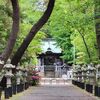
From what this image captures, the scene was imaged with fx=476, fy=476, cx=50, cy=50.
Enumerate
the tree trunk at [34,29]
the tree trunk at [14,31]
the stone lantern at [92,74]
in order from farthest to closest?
the stone lantern at [92,74], the tree trunk at [34,29], the tree trunk at [14,31]

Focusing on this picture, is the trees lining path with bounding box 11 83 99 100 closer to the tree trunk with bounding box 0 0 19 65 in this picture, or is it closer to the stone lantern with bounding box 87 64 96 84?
the stone lantern with bounding box 87 64 96 84

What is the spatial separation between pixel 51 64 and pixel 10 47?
2335 inches

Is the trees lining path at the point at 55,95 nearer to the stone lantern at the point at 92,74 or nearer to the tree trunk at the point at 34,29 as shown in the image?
the stone lantern at the point at 92,74

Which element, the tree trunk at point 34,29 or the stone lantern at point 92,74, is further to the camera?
the stone lantern at point 92,74

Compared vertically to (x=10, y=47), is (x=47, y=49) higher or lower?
higher

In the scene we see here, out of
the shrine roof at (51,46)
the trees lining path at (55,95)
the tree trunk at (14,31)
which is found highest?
the shrine roof at (51,46)

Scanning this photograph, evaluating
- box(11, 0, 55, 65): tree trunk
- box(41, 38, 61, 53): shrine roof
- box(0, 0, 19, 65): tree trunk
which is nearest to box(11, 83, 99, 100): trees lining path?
box(11, 0, 55, 65): tree trunk

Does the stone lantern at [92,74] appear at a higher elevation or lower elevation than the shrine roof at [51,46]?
lower

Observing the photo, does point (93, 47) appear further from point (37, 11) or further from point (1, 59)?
point (1, 59)

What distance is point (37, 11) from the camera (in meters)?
40.4

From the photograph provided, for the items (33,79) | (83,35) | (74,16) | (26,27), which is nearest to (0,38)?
(26,27)

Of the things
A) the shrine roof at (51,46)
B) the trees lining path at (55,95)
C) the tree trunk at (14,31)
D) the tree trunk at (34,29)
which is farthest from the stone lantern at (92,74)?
the shrine roof at (51,46)

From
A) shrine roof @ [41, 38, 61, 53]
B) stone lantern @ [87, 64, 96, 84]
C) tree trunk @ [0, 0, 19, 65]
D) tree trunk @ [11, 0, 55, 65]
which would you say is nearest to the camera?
tree trunk @ [0, 0, 19, 65]

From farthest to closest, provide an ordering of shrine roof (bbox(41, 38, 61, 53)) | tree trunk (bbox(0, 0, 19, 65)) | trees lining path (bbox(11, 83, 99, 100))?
shrine roof (bbox(41, 38, 61, 53)) → trees lining path (bbox(11, 83, 99, 100)) → tree trunk (bbox(0, 0, 19, 65))
